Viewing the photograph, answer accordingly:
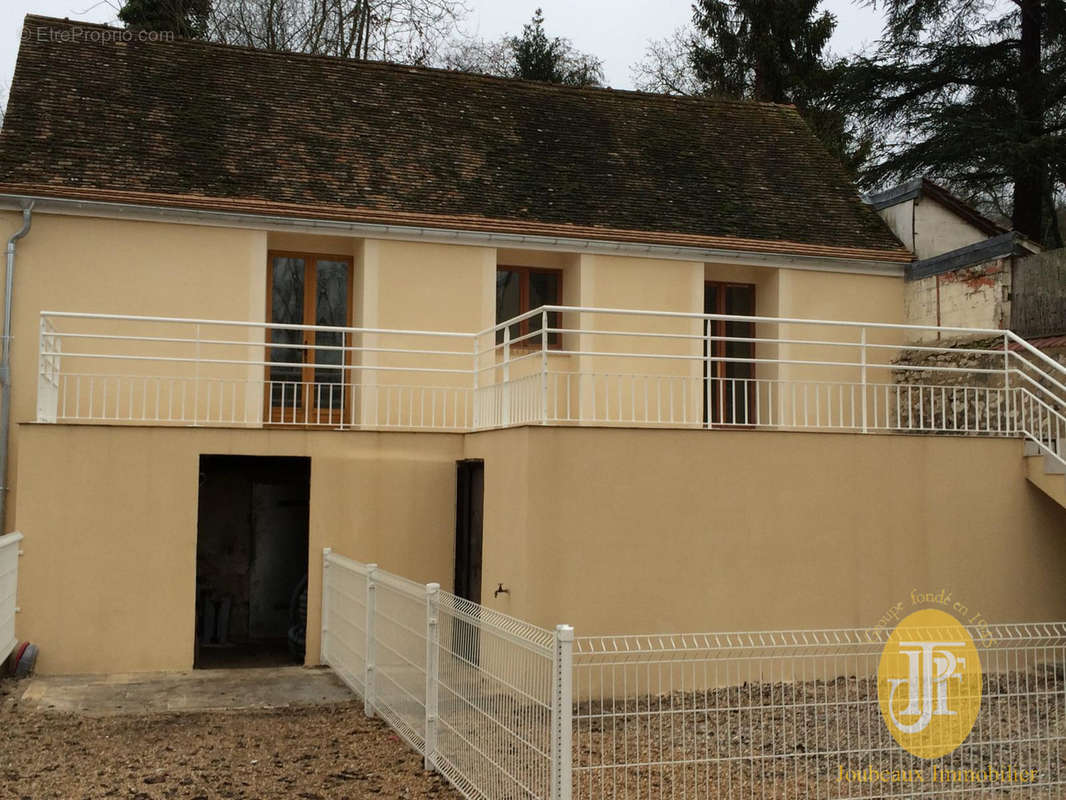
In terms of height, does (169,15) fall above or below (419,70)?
above

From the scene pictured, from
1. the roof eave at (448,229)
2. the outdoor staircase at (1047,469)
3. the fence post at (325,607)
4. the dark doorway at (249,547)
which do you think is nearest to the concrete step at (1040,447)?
the outdoor staircase at (1047,469)

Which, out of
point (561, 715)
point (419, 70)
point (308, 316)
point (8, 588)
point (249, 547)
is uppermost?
point (419, 70)

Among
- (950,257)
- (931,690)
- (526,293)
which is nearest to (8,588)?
(526,293)

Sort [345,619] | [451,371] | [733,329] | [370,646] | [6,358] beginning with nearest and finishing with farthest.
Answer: [370,646] < [345,619] < [6,358] < [451,371] < [733,329]

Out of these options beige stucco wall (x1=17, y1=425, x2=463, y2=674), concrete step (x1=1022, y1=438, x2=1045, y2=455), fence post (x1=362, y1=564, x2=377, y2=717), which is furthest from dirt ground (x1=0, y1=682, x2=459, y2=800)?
concrete step (x1=1022, y1=438, x2=1045, y2=455)

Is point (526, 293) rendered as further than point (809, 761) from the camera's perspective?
Yes

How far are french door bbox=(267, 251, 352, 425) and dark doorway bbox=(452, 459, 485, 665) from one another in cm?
280

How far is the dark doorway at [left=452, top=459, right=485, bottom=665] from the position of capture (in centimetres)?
1212

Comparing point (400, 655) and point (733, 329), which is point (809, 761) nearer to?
point (400, 655)

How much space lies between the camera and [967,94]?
73.3ft

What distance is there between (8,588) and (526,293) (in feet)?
24.9

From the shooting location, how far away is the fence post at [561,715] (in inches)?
230

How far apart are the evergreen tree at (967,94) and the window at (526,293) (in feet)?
31.4

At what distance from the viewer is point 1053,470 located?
442 inches
